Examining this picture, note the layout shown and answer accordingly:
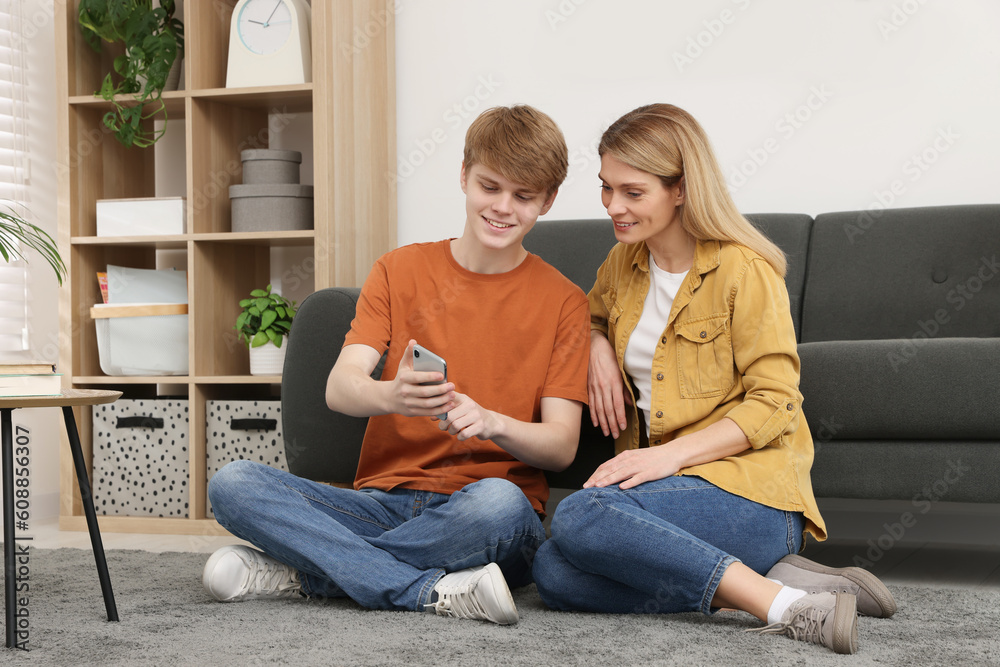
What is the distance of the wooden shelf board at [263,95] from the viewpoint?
2467mm

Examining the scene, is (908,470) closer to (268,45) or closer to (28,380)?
(28,380)

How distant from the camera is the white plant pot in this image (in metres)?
2.46

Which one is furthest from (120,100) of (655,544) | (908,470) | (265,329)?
(908,470)

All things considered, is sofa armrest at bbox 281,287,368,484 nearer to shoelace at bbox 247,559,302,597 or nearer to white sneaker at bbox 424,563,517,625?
shoelace at bbox 247,559,302,597

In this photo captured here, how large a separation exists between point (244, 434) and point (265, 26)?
3.61 ft

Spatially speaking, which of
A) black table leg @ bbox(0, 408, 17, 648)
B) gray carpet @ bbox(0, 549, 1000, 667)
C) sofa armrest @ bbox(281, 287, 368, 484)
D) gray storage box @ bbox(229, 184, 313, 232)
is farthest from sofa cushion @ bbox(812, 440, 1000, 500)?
gray storage box @ bbox(229, 184, 313, 232)

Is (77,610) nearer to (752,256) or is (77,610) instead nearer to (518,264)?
(518,264)

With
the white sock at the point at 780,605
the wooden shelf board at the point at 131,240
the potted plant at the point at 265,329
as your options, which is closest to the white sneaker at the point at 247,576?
the white sock at the point at 780,605

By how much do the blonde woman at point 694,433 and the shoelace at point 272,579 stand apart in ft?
1.33

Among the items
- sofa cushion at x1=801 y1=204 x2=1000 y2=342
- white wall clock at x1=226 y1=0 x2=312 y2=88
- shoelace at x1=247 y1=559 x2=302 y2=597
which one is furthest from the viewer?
white wall clock at x1=226 y1=0 x2=312 y2=88

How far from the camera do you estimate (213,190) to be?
257cm

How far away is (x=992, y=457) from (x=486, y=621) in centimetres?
93

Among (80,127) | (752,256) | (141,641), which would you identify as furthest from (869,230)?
(80,127)

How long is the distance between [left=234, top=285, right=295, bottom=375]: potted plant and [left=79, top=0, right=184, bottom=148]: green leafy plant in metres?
0.54
